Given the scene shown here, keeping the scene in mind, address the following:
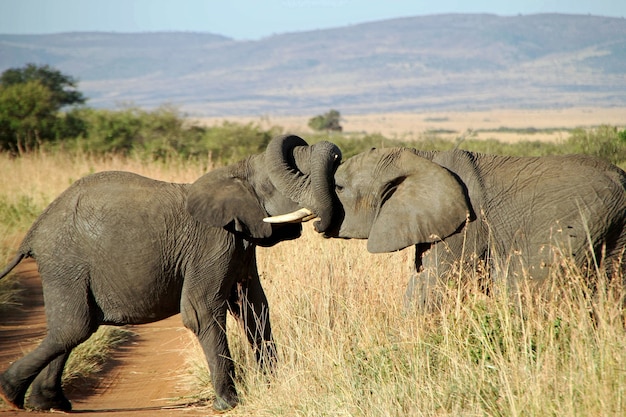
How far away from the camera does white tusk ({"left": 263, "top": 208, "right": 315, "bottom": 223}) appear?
661cm

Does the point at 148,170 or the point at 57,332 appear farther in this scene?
the point at 148,170

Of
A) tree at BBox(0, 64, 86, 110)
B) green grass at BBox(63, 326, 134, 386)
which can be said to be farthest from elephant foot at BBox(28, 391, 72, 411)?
tree at BBox(0, 64, 86, 110)

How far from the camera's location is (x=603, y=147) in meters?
18.2

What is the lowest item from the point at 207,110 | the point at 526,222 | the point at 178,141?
the point at 207,110

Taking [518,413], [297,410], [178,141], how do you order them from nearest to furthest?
[518,413]
[297,410]
[178,141]

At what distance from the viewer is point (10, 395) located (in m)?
6.78

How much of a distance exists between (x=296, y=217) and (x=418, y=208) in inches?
35.2

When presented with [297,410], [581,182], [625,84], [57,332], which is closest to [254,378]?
[297,410]

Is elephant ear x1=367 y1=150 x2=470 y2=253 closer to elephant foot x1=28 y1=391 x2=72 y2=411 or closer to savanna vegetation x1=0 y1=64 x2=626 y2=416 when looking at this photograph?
savanna vegetation x1=0 y1=64 x2=626 y2=416

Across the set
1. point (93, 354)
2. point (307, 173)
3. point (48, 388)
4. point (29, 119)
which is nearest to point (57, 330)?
point (48, 388)

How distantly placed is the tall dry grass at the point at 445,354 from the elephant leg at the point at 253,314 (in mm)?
132

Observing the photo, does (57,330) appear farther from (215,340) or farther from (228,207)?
(228,207)

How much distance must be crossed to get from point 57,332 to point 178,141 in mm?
18767

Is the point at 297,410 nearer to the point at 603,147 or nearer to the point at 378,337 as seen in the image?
the point at 378,337
